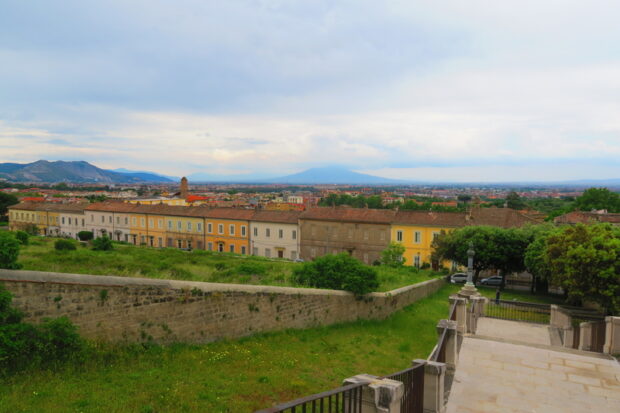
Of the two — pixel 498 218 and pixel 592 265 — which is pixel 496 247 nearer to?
pixel 592 265

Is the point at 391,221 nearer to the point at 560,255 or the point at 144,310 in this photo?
the point at 560,255

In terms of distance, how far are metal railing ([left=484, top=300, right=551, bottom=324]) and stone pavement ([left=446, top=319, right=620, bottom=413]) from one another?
644cm

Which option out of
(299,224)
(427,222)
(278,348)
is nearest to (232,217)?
(299,224)

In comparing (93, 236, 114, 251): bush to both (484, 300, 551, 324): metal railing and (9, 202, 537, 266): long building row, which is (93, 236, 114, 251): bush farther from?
(9, 202, 537, 266): long building row

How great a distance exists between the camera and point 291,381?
889 centimetres

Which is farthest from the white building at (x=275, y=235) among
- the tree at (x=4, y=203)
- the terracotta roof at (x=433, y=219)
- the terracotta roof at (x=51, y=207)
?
the tree at (x=4, y=203)

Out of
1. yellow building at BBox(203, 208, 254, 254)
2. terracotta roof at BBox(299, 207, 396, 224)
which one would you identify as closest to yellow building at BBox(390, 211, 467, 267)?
terracotta roof at BBox(299, 207, 396, 224)

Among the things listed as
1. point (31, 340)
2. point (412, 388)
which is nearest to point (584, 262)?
point (412, 388)

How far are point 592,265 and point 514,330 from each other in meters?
3.89

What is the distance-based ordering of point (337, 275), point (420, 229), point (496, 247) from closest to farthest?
point (337, 275) → point (496, 247) → point (420, 229)

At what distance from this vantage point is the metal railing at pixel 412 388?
613cm

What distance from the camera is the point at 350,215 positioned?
46.2 m

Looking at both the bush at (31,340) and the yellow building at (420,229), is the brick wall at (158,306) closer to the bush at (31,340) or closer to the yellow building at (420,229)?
the bush at (31,340)

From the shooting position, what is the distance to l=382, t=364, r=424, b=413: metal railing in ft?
20.1
